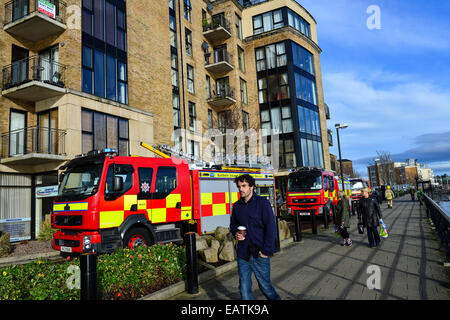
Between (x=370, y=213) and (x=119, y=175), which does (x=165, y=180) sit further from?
(x=370, y=213)

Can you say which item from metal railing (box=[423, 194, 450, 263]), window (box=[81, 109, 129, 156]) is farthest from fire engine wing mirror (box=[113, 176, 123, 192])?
window (box=[81, 109, 129, 156])

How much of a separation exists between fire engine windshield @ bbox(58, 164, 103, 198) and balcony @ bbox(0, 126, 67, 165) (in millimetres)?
5537

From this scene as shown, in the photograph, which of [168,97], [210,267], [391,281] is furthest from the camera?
[168,97]

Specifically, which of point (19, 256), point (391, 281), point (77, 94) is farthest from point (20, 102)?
point (391, 281)

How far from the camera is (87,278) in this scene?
3.89 m

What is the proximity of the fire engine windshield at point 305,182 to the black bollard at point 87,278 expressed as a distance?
13487mm

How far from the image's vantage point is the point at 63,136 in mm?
13562

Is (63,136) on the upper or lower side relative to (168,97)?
lower

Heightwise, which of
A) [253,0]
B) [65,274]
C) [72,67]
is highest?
[253,0]

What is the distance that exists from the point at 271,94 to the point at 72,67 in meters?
19.5

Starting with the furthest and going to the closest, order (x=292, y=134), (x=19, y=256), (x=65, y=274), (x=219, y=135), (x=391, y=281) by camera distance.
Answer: (x=292, y=134), (x=219, y=135), (x=19, y=256), (x=391, y=281), (x=65, y=274)

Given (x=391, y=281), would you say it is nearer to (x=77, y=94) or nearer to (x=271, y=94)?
(x=77, y=94)

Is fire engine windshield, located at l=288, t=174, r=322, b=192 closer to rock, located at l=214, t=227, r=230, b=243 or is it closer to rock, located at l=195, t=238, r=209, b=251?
rock, located at l=214, t=227, r=230, b=243

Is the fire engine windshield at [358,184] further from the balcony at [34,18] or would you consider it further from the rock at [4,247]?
the rock at [4,247]
